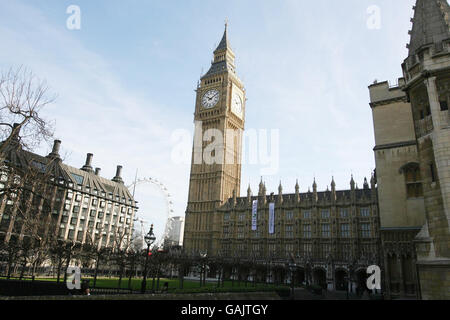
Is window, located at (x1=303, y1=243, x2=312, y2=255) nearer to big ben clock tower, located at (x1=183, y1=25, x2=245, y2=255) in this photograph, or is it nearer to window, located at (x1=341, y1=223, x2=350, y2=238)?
window, located at (x1=341, y1=223, x2=350, y2=238)

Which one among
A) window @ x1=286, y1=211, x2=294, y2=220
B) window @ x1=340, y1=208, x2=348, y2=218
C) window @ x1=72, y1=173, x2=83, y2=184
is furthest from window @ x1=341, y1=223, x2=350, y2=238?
window @ x1=72, y1=173, x2=83, y2=184

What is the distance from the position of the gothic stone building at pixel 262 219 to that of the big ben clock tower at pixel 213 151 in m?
0.27

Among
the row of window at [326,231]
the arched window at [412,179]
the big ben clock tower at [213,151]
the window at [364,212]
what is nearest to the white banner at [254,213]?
the row of window at [326,231]

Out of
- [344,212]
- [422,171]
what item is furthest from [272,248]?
[422,171]

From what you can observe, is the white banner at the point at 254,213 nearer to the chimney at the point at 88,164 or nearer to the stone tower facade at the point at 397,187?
the stone tower facade at the point at 397,187

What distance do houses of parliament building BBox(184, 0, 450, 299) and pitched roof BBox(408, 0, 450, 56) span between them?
62 mm

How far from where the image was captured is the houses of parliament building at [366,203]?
15.3 m

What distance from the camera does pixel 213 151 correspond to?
91.2 m

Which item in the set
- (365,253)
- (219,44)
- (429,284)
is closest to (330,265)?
(365,253)

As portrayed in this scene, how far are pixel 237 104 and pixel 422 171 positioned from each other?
83528mm

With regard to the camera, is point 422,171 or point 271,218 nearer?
point 422,171

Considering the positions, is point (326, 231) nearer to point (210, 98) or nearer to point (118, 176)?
point (210, 98)

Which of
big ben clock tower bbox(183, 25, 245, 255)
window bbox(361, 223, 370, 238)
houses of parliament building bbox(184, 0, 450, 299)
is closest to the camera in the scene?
houses of parliament building bbox(184, 0, 450, 299)

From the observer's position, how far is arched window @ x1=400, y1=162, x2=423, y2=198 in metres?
23.9
